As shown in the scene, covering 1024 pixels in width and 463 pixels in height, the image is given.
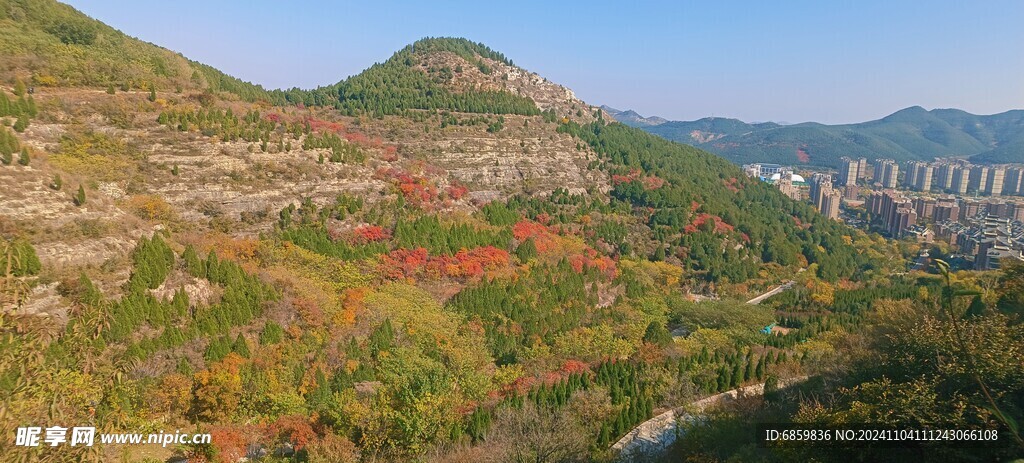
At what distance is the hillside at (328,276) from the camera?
16875 mm

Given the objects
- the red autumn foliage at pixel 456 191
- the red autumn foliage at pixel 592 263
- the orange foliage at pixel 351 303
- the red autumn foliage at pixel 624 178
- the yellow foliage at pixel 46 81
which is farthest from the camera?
the red autumn foliage at pixel 624 178

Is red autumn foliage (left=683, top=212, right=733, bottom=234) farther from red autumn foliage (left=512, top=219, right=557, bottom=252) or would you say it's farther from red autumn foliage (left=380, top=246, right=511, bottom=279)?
red autumn foliage (left=380, top=246, right=511, bottom=279)

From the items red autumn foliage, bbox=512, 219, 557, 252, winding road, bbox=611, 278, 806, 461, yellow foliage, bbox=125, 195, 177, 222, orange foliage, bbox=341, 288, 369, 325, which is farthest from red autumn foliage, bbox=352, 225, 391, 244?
winding road, bbox=611, 278, 806, 461

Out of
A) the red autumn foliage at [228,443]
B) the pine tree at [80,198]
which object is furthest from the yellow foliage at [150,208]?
the red autumn foliage at [228,443]

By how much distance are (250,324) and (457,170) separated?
32.3 meters

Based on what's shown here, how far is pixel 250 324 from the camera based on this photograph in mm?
23297

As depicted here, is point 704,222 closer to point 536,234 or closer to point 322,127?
point 536,234

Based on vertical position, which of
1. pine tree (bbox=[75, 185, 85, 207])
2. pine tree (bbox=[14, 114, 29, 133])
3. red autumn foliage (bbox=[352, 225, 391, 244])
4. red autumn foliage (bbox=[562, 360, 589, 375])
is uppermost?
pine tree (bbox=[14, 114, 29, 133])

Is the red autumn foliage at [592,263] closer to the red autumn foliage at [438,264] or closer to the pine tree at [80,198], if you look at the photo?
the red autumn foliage at [438,264]

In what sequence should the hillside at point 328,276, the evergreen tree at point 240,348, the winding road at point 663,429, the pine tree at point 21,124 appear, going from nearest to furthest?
the hillside at point 328,276 < the winding road at point 663,429 < the evergreen tree at point 240,348 < the pine tree at point 21,124

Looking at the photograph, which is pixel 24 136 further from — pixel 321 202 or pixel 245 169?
pixel 321 202

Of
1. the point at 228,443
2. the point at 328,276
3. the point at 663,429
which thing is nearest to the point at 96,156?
the point at 328,276

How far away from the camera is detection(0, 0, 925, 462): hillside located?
664 inches

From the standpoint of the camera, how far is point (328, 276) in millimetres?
29328
